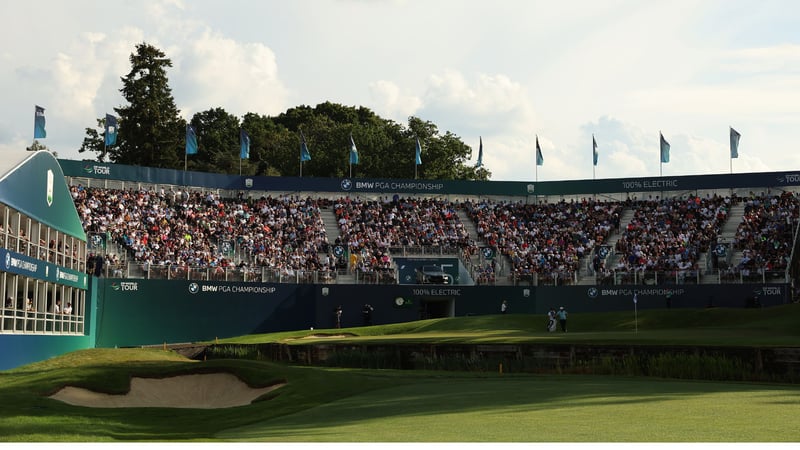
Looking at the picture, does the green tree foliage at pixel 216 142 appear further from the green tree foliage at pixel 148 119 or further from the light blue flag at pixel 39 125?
the light blue flag at pixel 39 125

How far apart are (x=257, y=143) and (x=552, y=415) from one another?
334 feet

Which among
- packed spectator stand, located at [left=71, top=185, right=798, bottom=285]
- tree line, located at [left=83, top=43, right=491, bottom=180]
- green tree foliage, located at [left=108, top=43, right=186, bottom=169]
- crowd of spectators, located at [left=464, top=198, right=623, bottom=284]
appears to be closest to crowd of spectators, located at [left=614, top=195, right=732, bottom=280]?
packed spectator stand, located at [left=71, top=185, right=798, bottom=285]

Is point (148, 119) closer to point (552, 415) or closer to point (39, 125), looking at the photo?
point (39, 125)

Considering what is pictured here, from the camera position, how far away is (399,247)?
216 feet

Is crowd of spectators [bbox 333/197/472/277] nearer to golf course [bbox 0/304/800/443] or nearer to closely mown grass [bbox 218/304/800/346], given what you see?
closely mown grass [bbox 218/304/800/346]

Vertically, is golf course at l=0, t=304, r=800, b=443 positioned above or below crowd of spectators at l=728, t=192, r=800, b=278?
below

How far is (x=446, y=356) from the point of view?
4003 centimetres

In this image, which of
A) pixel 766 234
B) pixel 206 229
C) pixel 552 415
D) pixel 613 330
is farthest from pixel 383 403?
pixel 766 234

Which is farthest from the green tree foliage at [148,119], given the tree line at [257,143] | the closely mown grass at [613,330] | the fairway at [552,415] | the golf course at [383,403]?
the fairway at [552,415]

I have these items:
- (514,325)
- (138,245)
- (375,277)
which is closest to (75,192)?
(138,245)

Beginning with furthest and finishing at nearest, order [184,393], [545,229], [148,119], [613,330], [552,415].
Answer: [148,119] → [545,229] → [613,330] → [184,393] → [552,415]

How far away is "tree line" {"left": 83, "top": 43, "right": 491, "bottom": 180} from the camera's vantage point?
97.9 meters

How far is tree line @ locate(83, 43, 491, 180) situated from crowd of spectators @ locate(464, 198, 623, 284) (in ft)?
79.5

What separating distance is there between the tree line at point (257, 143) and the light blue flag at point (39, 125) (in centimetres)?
2593
